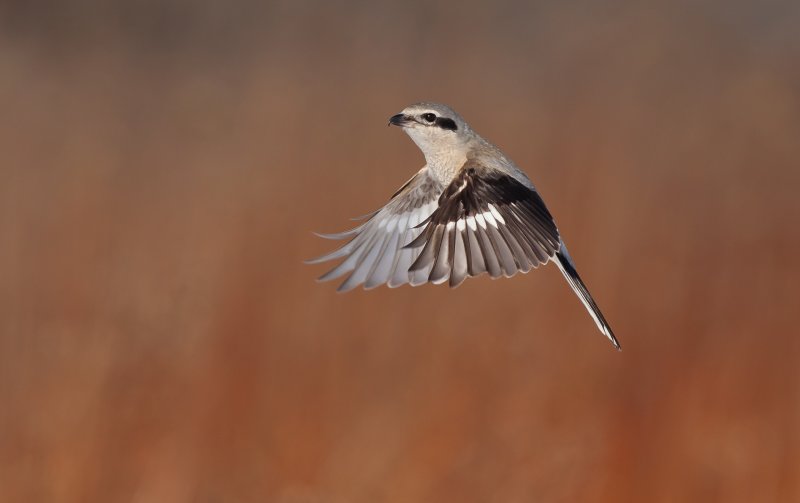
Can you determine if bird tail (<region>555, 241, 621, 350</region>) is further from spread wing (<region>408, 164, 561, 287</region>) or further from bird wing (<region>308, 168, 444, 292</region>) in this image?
bird wing (<region>308, 168, 444, 292</region>)

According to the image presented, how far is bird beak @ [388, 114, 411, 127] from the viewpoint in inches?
41.8

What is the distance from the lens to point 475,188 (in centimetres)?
114

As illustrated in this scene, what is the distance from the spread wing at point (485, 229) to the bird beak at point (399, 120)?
10 cm

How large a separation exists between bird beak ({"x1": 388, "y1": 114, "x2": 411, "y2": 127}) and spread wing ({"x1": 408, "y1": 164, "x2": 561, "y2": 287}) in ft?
0.34

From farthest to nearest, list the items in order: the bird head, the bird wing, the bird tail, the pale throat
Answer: the bird wing → the pale throat → the bird head → the bird tail

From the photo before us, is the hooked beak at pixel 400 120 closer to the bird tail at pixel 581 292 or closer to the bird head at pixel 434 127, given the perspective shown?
the bird head at pixel 434 127

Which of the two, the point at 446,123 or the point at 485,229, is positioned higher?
the point at 446,123

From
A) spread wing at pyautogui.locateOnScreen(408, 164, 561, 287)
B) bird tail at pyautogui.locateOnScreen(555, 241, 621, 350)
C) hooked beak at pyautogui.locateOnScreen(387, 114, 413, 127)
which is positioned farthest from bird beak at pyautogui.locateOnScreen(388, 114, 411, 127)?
bird tail at pyautogui.locateOnScreen(555, 241, 621, 350)

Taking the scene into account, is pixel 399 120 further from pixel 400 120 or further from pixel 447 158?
pixel 447 158

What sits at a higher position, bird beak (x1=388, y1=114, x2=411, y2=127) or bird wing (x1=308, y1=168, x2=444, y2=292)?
bird beak (x1=388, y1=114, x2=411, y2=127)

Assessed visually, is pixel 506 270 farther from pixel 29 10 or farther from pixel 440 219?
pixel 29 10

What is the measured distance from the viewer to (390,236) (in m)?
1.44

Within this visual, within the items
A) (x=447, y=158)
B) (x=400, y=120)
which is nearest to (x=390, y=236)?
(x=447, y=158)

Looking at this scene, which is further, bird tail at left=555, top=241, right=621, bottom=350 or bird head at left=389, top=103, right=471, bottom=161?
bird head at left=389, top=103, right=471, bottom=161
